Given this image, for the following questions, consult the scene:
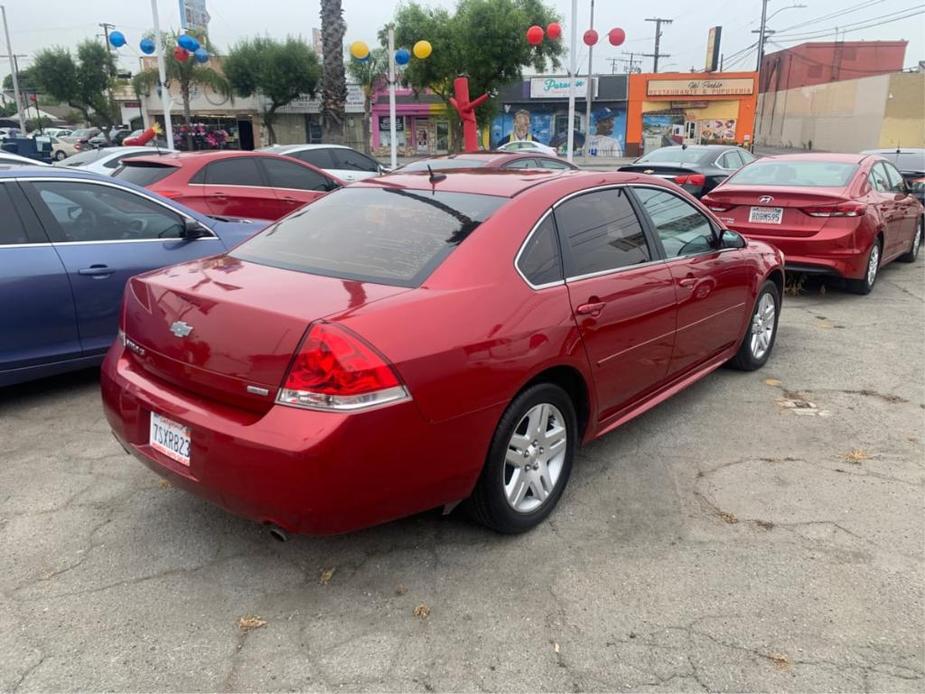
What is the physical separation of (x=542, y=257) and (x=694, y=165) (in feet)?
31.9

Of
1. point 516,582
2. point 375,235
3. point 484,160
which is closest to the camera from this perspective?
point 516,582

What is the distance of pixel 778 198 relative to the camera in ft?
25.0

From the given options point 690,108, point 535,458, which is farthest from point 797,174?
point 690,108

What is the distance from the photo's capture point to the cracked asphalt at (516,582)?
8.09 ft

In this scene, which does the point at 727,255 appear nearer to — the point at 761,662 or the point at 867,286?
the point at 761,662

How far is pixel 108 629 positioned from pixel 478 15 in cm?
2998

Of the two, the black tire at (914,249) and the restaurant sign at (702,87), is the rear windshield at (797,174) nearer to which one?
the black tire at (914,249)

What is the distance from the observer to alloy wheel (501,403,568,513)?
123 inches

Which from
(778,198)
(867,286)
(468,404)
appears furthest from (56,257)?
(867,286)

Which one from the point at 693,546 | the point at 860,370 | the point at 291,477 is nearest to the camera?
the point at 291,477

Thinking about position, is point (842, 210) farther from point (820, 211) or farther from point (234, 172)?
point (234, 172)

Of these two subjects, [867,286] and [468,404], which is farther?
[867,286]

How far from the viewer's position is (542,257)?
3293 mm

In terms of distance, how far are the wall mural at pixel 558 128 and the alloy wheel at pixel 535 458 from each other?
137 feet
